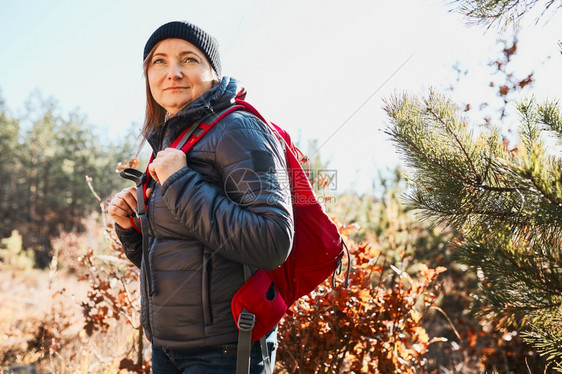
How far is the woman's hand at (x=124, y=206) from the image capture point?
63.9 inches

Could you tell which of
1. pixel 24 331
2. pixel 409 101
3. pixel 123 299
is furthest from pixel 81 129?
pixel 409 101

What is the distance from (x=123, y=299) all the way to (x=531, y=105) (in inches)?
110

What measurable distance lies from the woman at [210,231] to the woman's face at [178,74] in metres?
0.13

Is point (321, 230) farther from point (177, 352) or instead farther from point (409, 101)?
point (409, 101)

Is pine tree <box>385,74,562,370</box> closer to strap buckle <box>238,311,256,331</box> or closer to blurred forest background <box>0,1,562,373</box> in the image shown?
blurred forest background <box>0,1,562,373</box>

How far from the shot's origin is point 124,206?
5.43ft

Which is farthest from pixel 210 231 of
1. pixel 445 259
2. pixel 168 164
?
pixel 445 259

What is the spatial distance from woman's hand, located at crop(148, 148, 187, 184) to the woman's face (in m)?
0.31

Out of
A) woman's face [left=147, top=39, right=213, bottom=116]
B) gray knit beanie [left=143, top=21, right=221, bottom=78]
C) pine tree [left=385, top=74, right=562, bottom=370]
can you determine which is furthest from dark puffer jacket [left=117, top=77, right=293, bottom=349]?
pine tree [left=385, top=74, right=562, bottom=370]

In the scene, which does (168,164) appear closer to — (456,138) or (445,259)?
(456,138)

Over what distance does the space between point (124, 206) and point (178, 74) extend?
0.54 meters

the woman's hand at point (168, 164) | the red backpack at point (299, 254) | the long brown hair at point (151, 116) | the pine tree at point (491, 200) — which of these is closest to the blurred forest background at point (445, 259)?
the pine tree at point (491, 200)

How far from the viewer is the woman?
4.11ft

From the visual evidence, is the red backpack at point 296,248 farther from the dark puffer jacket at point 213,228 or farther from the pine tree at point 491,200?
the pine tree at point 491,200
